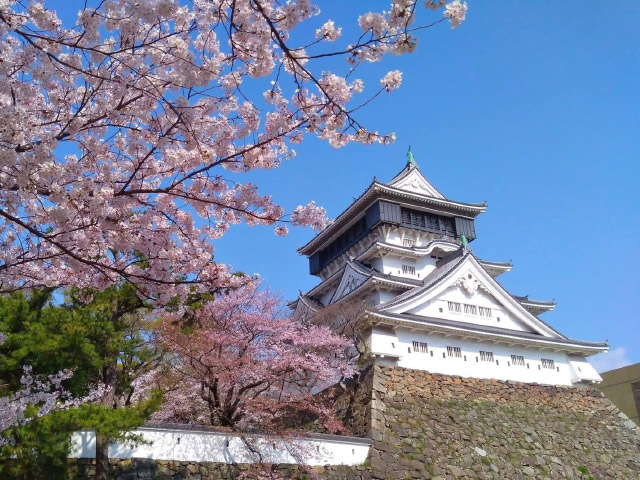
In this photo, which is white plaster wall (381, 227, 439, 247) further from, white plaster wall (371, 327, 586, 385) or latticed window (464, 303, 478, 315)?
white plaster wall (371, 327, 586, 385)

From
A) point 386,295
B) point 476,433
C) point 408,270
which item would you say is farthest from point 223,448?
point 408,270

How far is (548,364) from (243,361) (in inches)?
456

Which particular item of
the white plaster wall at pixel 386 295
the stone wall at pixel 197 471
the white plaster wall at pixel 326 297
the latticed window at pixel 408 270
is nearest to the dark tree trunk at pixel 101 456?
the stone wall at pixel 197 471

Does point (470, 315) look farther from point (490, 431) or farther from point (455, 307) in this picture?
point (490, 431)

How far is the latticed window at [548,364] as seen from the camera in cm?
1819

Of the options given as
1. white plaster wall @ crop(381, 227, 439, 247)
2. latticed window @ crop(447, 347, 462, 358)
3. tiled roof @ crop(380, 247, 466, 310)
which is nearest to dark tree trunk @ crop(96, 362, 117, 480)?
tiled roof @ crop(380, 247, 466, 310)

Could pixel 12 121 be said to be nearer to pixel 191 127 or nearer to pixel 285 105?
pixel 191 127

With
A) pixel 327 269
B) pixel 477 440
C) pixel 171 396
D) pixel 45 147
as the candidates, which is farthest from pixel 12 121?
pixel 327 269

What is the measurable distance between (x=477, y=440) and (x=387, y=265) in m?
7.52

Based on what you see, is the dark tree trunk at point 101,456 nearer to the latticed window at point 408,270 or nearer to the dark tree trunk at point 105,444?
the dark tree trunk at point 105,444

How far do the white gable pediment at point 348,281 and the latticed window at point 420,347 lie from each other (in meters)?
3.19

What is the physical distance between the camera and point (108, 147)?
541 centimetres

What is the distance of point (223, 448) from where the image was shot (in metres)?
10.9

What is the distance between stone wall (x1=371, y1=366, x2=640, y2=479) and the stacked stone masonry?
3cm
